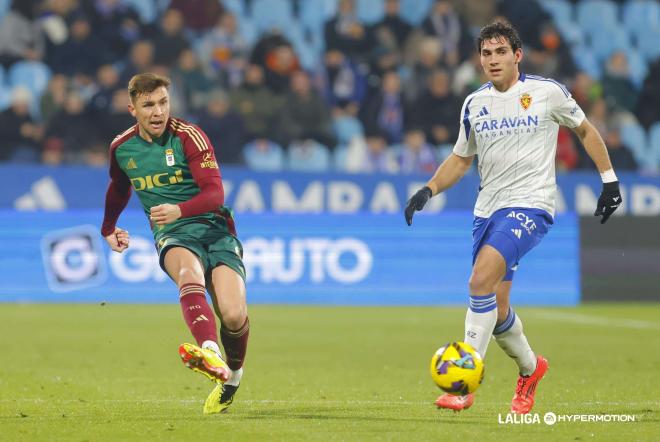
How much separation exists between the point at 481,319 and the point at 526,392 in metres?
0.73

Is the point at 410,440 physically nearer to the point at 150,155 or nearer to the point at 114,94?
the point at 150,155

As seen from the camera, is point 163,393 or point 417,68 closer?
point 163,393

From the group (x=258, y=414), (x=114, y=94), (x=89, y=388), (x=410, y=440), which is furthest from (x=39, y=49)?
(x=410, y=440)

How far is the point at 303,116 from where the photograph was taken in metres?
19.5

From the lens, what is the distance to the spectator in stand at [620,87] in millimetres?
22203

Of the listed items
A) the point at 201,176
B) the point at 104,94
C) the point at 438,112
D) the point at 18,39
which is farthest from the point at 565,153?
the point at 201,176

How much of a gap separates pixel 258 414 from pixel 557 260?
10610mm

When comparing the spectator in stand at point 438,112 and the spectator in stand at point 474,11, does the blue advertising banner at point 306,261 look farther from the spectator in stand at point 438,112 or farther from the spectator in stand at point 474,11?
the spectator in stand at point 474,11

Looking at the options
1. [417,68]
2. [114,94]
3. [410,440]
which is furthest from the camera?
[417,68]

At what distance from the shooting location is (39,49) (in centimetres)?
1953

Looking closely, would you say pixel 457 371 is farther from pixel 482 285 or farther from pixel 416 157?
pixel 416 157

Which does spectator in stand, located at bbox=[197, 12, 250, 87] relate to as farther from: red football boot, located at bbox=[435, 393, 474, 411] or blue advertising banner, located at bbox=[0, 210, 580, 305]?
red football boot, located at bbox=[435, 393, 474, 411]

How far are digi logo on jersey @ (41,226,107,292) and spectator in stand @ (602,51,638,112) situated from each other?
1000 cm

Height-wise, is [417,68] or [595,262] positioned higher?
[417,68]
